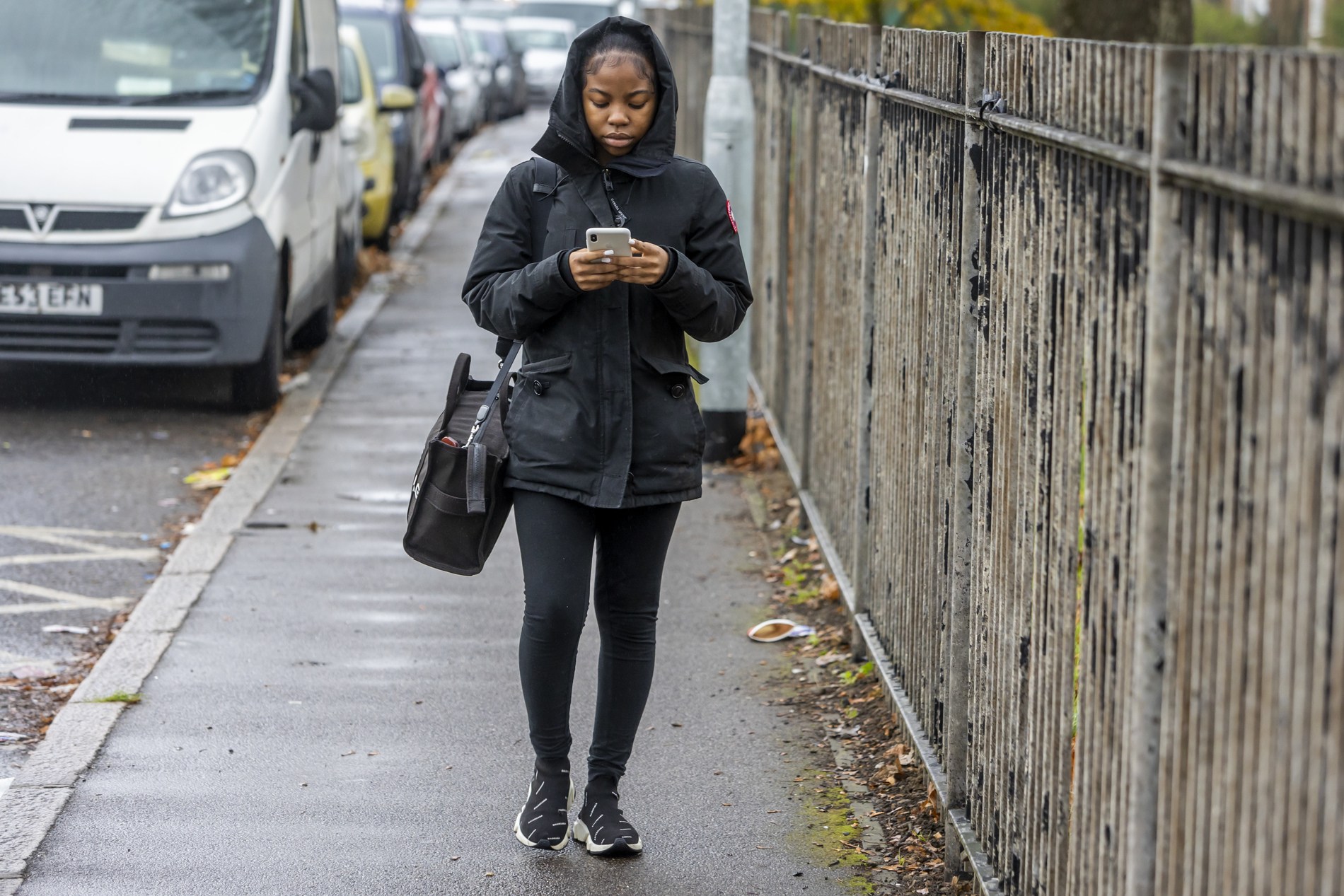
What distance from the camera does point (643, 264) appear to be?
389 centimetres

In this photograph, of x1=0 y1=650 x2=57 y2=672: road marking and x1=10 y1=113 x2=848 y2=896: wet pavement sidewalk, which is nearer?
x1=10 y1=113 x2=848 y2=896: wet pavement sidewalk

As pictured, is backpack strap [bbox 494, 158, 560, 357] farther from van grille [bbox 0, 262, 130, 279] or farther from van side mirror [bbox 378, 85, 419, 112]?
van side mirror [bbox 378, 85, 419, 112]

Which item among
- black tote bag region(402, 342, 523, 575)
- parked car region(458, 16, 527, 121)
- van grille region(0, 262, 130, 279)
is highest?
parked car region(458, 16, 527, 121)

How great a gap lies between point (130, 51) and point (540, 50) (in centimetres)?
3312

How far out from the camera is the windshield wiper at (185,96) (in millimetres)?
9531

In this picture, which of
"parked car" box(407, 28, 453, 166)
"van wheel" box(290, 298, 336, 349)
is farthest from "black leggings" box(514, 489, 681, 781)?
"parked car" box(407, 28, 453, 166)

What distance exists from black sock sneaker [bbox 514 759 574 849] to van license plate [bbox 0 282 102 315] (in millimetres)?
5420

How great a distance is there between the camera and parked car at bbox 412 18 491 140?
28844 millimetres

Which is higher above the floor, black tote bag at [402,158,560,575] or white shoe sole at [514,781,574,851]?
black tote bag at [402,158,560,575]

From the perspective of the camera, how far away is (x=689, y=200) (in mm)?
4145

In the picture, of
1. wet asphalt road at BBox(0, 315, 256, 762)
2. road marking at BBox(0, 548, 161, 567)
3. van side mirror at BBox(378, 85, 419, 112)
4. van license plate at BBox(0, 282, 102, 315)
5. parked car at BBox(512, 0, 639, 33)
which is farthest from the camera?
parked car at BBox(512, 0, 639, 33)

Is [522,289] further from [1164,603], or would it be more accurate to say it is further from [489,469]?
[1164,603]

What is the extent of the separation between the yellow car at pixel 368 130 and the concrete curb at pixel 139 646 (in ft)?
15.6

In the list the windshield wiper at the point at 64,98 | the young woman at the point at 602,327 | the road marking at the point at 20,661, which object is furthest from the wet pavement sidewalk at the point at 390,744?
the windshield wiper at the point at 64,98
